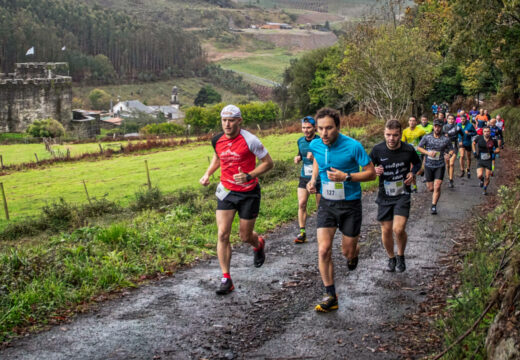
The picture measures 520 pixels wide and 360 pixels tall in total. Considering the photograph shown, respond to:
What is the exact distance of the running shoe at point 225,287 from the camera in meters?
7.40

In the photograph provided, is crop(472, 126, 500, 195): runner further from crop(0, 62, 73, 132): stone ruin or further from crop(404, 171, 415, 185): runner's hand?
crop(0, 62, 73, 132): stone ruin

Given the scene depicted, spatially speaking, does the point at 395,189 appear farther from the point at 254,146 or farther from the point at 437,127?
the point at 437,127

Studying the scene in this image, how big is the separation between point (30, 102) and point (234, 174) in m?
98.2

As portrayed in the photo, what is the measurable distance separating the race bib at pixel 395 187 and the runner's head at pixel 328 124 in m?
2.07

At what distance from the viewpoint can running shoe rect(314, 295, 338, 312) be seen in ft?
21.6

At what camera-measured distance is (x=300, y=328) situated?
6.16 meters

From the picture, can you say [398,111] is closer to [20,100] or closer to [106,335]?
[106,335]

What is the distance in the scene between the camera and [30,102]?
96.2m

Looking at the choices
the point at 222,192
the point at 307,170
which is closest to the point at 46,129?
the point at 307,170

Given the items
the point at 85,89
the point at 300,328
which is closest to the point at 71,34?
the point at 85,89

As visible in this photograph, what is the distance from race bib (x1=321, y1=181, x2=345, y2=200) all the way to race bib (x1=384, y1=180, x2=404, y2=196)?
1.80 m

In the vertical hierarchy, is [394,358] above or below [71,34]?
below

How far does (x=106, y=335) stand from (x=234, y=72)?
179 meters

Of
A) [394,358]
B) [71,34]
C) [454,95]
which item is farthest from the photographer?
[71,34]
